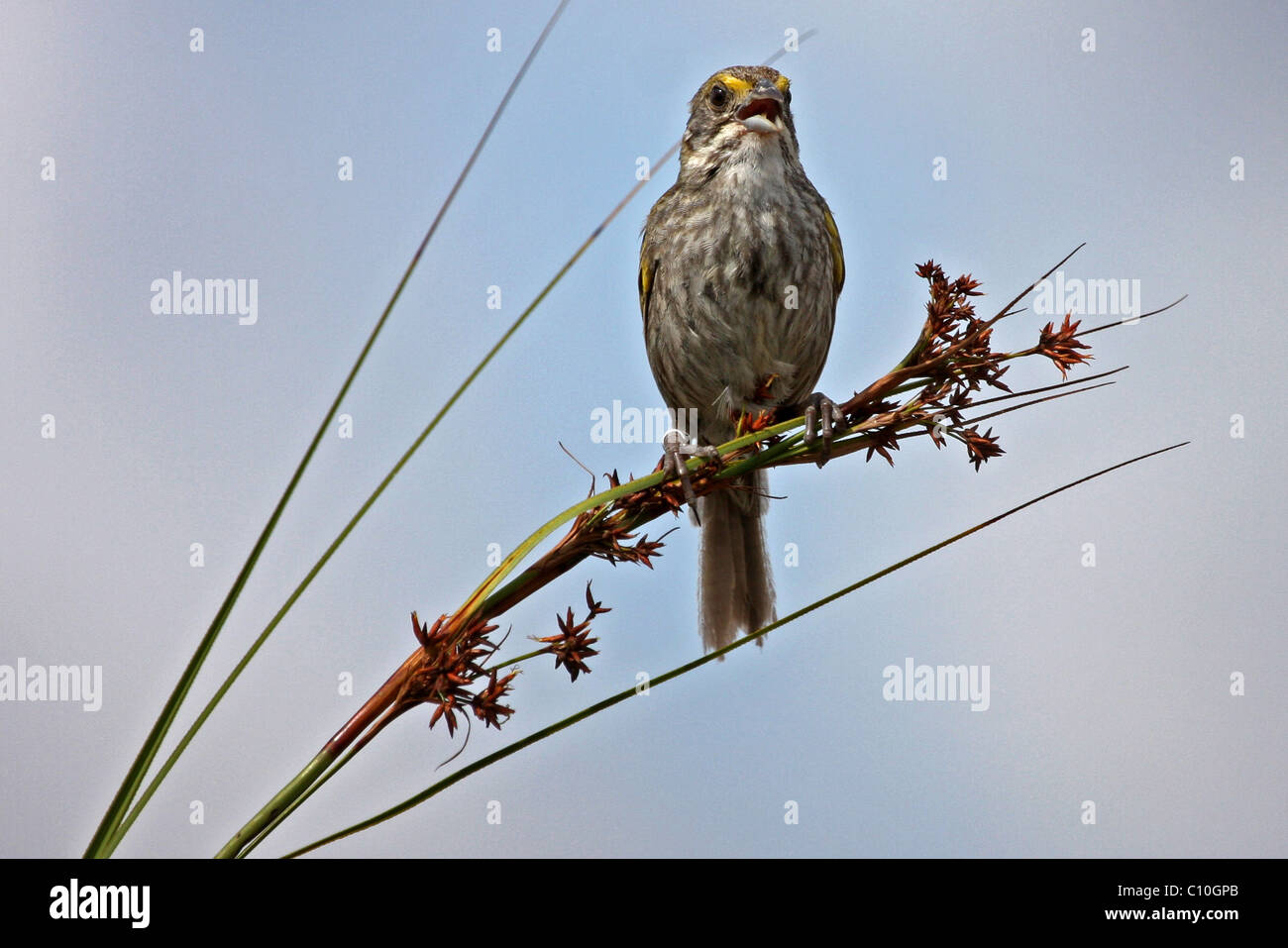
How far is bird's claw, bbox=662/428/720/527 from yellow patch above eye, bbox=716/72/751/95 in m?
1.60

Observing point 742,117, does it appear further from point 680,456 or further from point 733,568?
point 680,456

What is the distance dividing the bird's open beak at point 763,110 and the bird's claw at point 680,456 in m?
1.44

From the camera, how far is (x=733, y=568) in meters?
3.67

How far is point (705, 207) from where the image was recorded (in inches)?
140

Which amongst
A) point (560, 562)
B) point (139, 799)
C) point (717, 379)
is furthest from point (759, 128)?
point (139, 799)

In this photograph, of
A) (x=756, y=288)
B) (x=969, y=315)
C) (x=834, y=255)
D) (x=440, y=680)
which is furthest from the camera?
(x=834, y=255)

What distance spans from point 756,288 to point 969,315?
1.54 metres

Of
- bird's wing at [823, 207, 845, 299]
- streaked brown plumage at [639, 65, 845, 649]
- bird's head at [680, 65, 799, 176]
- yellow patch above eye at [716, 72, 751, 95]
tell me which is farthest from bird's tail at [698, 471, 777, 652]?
yellow patch above eye at [716, 72, 751, 95]

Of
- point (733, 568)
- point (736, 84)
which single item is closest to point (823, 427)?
point (733, 568)

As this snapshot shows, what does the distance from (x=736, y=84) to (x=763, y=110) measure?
0.16 meters

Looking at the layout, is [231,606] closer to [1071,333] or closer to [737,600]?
[1071,333]

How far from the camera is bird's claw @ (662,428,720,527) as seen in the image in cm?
187

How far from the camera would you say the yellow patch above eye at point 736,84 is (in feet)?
11.8

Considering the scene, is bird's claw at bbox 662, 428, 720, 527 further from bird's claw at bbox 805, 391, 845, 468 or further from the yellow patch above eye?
the yellow patch above eye
